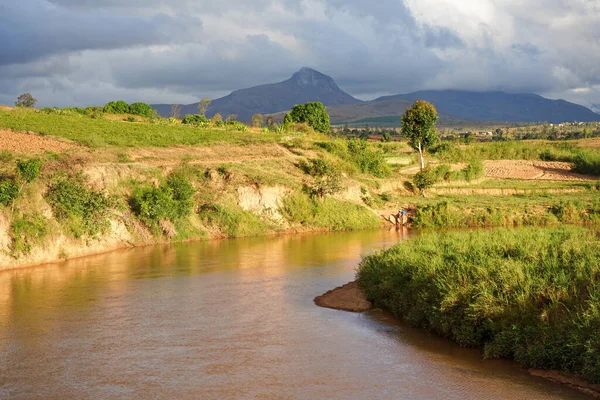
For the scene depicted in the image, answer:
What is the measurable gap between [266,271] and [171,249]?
7506mm

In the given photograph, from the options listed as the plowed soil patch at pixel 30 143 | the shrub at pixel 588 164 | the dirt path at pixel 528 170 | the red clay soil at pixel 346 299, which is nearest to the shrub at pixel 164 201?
the plowed soil patch at pixel 30 143

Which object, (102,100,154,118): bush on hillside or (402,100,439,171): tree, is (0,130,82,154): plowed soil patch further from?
(102,100,154,118): bush on hillside

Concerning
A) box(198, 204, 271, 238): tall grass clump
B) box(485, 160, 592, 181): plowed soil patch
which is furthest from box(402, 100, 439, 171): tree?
box(198, 204, 271, 238): tall grass clump

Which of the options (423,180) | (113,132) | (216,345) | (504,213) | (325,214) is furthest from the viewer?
(113,132)

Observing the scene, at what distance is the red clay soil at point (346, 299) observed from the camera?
18000 millimetres

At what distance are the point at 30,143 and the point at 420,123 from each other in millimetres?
28460

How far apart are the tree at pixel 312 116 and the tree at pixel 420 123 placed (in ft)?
93.4

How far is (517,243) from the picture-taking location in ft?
55.3

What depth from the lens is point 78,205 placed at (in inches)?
1108

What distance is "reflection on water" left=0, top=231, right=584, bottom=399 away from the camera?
12086 millimetres

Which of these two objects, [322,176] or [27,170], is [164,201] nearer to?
[27,170]

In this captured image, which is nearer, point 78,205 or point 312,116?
point 78,205

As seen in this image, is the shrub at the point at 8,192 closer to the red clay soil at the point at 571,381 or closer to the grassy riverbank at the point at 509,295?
the grassy riverbank at the point at 509,295

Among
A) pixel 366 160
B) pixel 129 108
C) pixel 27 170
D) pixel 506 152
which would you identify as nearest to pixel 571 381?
pixel 27 170
